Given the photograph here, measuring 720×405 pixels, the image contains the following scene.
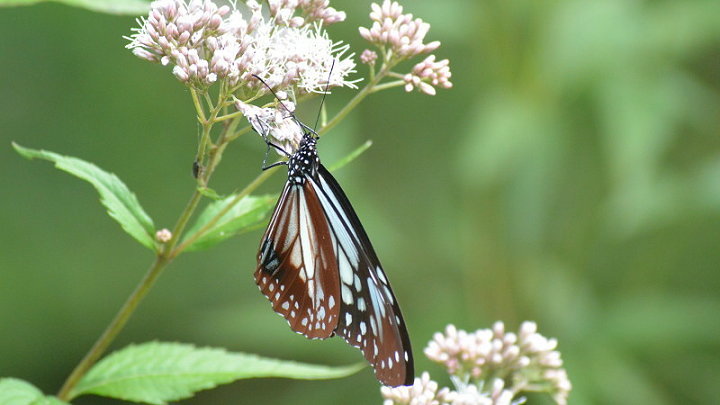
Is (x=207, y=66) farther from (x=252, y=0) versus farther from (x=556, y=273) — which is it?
(x=556, y=273)

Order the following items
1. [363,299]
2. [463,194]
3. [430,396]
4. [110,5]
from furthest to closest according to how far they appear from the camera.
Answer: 1. [463,194]
2. [363,299]
3. [430,396]
4. [110,5]

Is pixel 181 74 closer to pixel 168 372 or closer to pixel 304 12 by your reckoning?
pixel 304 12

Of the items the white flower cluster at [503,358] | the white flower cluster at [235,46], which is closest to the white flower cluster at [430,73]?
the white flower cluster at [235,46]

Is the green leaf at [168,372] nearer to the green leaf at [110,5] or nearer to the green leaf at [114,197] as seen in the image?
the green leaf at [114,197]

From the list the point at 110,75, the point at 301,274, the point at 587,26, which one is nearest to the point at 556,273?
the point at 587,26

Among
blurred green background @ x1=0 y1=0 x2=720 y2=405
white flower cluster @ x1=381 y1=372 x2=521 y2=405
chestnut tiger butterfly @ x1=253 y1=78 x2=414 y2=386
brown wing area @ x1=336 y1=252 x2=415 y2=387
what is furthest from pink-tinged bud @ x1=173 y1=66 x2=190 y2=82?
blurred green background @ x1=0 y1=0 x2=720 y2=405

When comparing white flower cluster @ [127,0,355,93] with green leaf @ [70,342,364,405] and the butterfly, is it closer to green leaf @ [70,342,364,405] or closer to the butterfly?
the butterfly

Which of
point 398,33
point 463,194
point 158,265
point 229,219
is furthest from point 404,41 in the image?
point 463,194
